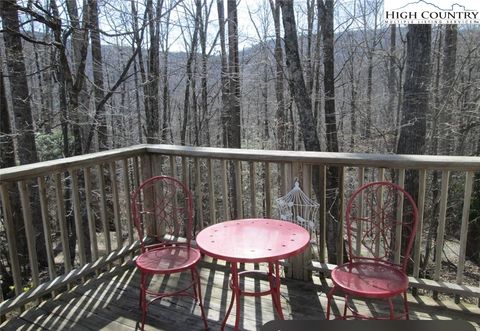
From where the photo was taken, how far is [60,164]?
2660 mm

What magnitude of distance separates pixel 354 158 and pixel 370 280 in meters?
0.83

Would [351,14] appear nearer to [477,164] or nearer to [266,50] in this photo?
[266,50]

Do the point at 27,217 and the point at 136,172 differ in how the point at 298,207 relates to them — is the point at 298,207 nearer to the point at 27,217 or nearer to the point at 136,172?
the point at 136,172

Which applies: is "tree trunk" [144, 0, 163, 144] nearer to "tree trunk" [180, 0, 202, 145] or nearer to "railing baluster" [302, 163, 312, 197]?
"tree trunk" [180, 0, 202, 145]

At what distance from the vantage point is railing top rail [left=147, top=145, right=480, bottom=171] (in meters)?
2.27

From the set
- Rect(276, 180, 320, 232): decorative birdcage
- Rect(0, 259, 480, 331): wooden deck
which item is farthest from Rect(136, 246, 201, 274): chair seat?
Rect(276, 180, 320, 232): decorative birdcage

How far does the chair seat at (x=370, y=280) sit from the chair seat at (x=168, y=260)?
880 mm

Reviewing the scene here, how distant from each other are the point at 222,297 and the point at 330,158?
1.26 m

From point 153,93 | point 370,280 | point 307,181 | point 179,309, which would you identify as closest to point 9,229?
point 179,309

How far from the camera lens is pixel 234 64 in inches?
414

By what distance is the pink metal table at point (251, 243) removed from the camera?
191 cm

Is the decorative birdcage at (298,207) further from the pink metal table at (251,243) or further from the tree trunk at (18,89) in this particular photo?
the tree trunk at (18,89)

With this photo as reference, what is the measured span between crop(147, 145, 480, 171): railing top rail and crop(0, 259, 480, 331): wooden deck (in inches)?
37.3

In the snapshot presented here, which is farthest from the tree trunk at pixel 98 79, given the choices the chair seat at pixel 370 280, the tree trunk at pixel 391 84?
the tree trunk at pixel 391 84
